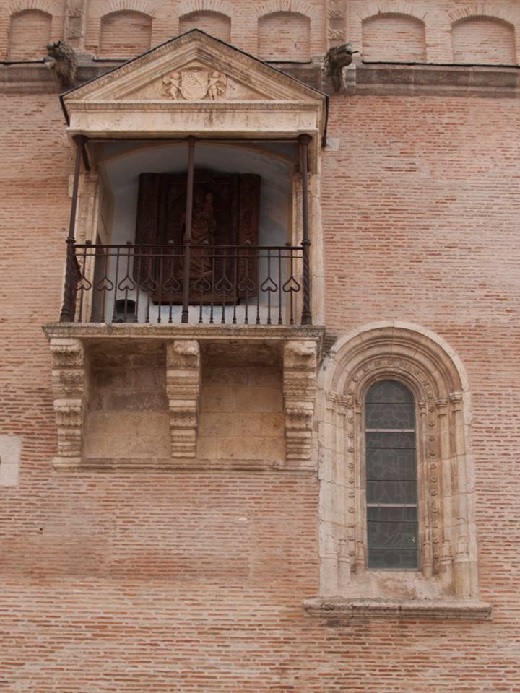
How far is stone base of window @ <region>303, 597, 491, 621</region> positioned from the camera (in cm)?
1023

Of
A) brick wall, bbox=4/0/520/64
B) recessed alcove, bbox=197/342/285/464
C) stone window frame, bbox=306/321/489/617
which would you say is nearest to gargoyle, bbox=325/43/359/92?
brick wall, bbox=4/0/520/64

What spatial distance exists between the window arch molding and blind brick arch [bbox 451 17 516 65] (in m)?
3.84

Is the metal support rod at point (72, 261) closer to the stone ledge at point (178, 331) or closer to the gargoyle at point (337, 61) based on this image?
the stone ledge at point (178, 331)

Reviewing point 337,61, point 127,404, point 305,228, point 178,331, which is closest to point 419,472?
point 305,228

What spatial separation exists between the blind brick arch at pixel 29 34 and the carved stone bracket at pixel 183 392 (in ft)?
15.3

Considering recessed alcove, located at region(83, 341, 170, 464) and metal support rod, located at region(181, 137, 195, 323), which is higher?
metal support rod, located at region(181, 137, 195, 323)

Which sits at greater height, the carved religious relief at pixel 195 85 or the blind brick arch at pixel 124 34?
the blind brick arch at pixel 124 34

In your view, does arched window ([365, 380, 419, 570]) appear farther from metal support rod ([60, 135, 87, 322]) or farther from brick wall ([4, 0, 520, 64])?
brick wall ([4, 0, 520, 64])

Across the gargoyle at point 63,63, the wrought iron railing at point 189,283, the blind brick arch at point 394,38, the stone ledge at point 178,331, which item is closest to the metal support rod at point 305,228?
the wrought iron railing at point 189,283

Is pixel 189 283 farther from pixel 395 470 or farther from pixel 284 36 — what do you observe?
pixel 284 36

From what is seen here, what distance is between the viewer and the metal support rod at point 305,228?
10.9 metres

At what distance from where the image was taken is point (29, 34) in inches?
517

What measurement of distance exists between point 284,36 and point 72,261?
4222mm

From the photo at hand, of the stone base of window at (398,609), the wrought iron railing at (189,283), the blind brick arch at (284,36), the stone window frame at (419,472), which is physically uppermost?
the blind brick arch at (284,36)
